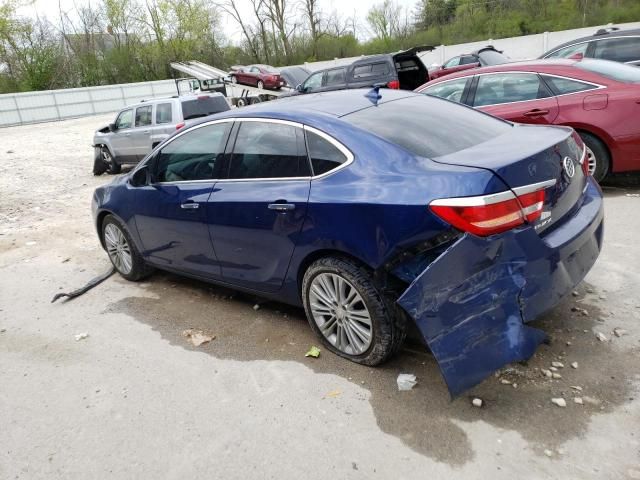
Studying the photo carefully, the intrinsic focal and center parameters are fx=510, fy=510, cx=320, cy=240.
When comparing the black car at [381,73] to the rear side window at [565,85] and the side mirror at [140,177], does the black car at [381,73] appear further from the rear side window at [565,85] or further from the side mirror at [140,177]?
the side mirror at [140,177]

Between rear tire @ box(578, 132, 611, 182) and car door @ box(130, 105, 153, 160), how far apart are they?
9.19 metres

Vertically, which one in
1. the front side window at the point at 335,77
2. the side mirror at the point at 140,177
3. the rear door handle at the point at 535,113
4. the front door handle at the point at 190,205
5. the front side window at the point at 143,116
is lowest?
the front door handle at the point at 190,205

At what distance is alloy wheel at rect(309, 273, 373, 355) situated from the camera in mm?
3125

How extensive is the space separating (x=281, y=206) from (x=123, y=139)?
10400mm

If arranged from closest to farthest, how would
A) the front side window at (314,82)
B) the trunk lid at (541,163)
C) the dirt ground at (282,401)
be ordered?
the dirt ground at (282,401) → the trunk lid at (541,163) → the front side window at (314,82)

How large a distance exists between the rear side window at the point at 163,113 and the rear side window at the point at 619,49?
29.1ft

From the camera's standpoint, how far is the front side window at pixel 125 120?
12359 millimetres

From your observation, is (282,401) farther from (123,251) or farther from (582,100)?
(582,100)

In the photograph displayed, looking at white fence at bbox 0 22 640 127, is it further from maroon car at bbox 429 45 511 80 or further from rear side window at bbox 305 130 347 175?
rear side window at bbox 305 130 347 175

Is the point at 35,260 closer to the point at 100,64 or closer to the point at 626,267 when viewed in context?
the point at 626,267

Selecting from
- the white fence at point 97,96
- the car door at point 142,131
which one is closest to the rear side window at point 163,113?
the car door at point 142,131

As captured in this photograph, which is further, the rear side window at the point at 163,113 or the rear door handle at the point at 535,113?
the rear side window at the point at 163,113

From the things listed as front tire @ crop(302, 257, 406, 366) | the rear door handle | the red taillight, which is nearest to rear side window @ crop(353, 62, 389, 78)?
the rear door handle

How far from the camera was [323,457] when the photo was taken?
2.55 m
